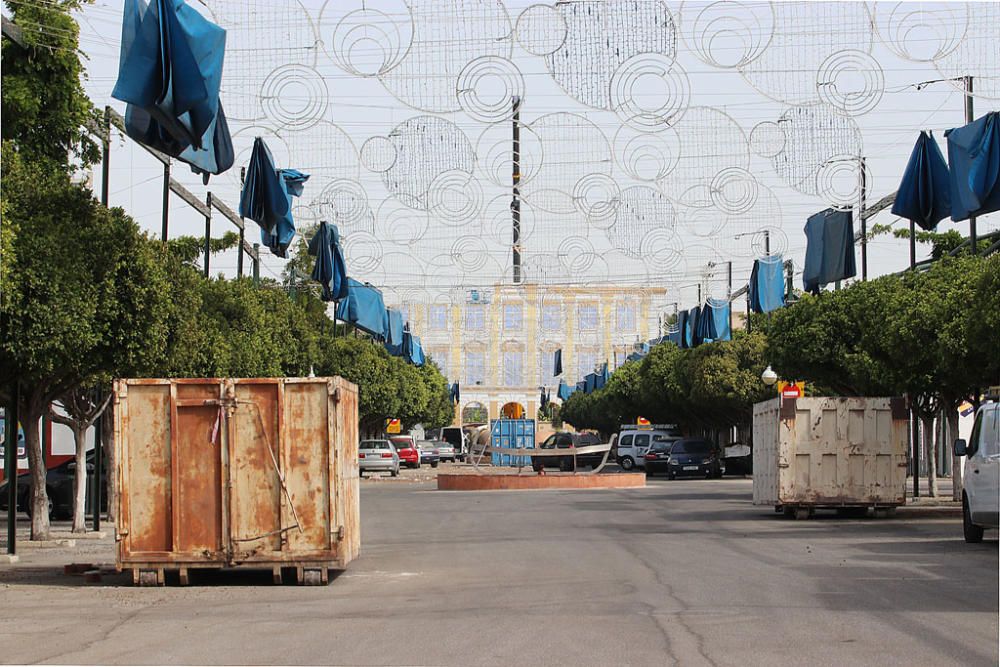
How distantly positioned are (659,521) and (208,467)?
1259cm

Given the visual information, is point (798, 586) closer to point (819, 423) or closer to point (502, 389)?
point (819, 423)

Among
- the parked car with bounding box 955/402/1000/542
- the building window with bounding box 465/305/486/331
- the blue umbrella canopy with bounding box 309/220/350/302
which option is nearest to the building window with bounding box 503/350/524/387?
the building window with bounding box 465/305/486/331

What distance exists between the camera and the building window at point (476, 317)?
2002 inches

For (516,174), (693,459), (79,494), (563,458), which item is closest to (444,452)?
(563,458)

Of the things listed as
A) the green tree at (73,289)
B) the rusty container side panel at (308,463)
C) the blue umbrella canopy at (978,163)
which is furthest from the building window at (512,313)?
the rusty container side panel at (308,463)

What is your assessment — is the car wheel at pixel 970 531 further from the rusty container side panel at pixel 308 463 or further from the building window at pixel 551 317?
the building window at pixel 551 317

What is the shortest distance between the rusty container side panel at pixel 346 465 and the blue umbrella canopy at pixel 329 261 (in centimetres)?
1893

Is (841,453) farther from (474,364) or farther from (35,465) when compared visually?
(474,364)

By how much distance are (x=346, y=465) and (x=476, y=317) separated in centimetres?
3522

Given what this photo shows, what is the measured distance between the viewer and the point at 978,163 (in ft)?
72.5

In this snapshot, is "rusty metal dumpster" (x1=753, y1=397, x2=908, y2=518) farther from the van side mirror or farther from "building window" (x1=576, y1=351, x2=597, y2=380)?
"building window" (x1=576, y1=351, x2=597, y2=380)

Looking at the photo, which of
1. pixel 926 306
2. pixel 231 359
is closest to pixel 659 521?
pixel 926 306

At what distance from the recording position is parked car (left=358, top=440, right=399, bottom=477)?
5669 cm

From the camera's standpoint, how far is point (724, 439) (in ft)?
249
